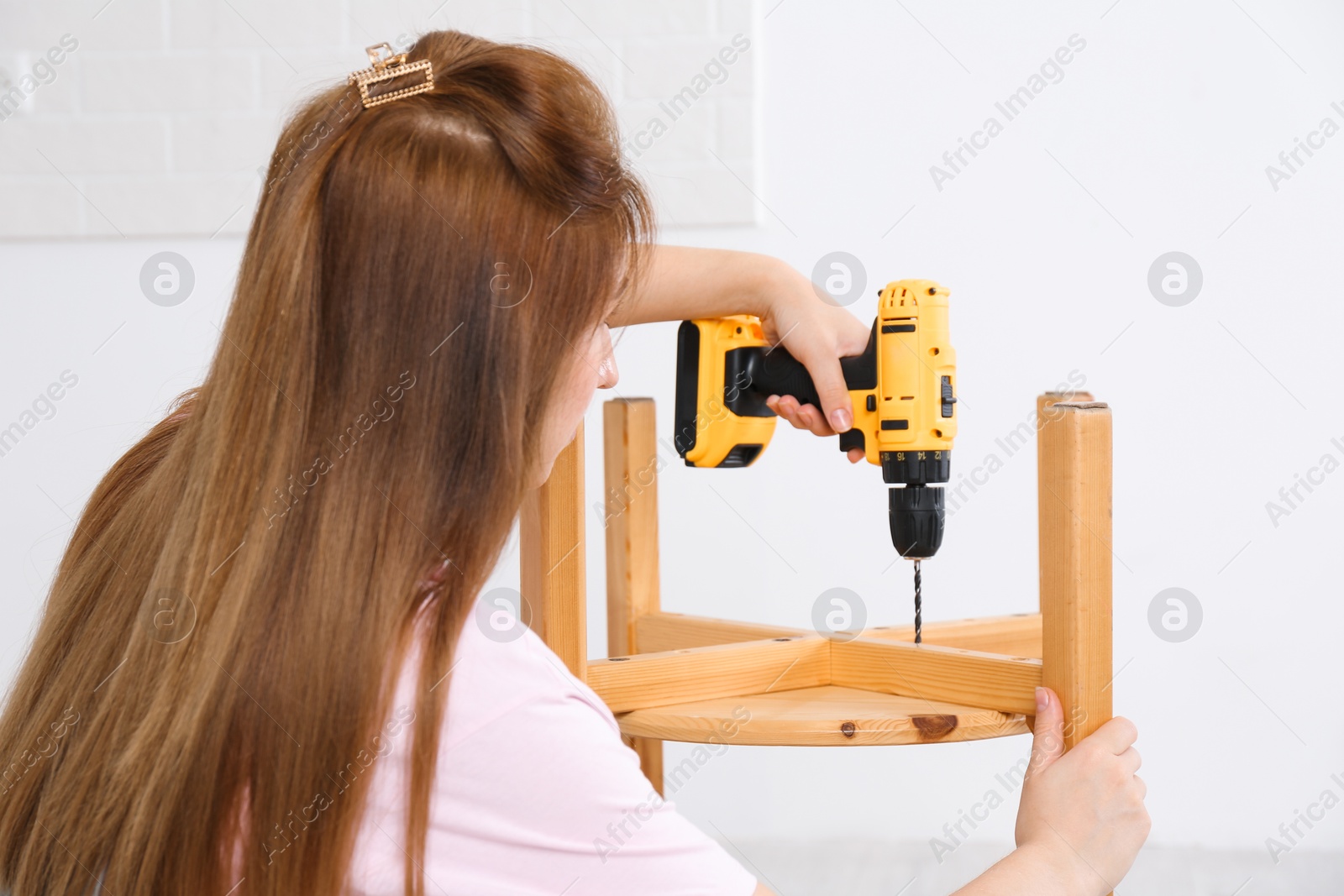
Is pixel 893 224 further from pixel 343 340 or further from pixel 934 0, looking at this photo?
pixel 343 340

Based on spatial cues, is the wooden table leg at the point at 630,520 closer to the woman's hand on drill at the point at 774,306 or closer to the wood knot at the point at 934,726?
the woman's hand on drill at the point at 774,306

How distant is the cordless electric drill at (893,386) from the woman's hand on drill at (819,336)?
1cm

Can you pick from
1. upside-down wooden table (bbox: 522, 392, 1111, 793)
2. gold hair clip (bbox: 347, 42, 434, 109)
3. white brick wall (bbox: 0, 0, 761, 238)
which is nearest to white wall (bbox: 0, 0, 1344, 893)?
white brick wall (bbox: 0, 0, 761, 238)

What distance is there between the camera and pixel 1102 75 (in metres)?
1.79

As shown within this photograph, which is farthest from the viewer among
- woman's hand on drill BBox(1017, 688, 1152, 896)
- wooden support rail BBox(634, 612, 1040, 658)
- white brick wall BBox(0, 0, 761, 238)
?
white brick wall BBox(0, 0, 761, 238)

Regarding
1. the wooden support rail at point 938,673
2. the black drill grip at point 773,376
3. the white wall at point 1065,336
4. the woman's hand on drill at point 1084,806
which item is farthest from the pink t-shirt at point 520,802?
the white wall at point 1065,336

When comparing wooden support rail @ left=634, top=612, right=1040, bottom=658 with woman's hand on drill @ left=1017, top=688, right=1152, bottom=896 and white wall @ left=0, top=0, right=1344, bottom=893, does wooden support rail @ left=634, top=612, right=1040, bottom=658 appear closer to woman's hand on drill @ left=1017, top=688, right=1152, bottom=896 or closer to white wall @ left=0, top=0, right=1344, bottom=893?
woman's hand on drill @ left=1017, top=688, right=1152, bottom=896

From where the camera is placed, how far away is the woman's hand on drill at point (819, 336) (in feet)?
3.28

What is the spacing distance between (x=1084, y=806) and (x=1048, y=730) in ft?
0.26

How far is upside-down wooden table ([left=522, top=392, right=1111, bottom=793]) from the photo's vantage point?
0.84 m

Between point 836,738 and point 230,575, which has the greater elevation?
point 230,575

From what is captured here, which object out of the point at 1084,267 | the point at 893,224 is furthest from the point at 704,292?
the point at 1084,267

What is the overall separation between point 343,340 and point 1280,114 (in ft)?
5.64

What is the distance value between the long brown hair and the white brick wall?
1202mm
